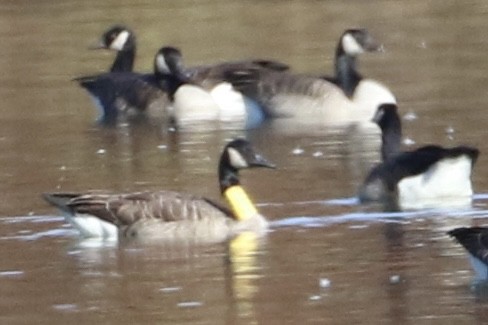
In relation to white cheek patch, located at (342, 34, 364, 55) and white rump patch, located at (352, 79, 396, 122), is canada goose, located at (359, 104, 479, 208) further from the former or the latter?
white cheek patch, located at (342, 34, 364, 55)

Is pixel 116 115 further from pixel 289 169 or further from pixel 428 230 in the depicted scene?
pixel 428 230

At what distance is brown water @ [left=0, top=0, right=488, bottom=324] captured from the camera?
1298 cm

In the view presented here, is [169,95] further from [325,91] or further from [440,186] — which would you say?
[440,186]

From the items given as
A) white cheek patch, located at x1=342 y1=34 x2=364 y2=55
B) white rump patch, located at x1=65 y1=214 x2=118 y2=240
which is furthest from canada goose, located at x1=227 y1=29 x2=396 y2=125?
white rump patch, located at x1=65 y1=214 x2=118 y2=240

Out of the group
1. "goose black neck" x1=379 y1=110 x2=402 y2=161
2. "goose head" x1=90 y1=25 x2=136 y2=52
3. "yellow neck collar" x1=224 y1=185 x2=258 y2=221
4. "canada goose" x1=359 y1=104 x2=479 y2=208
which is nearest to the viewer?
"yellow neck collar" x1=224 y1=185 x2=258 y2=221

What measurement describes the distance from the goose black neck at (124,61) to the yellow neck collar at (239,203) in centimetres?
1156

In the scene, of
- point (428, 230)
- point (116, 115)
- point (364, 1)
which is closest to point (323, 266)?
point (428, 230)

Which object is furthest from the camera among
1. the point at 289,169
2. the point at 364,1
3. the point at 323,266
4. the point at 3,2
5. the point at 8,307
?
the point at 3,2

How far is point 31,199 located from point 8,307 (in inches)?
176

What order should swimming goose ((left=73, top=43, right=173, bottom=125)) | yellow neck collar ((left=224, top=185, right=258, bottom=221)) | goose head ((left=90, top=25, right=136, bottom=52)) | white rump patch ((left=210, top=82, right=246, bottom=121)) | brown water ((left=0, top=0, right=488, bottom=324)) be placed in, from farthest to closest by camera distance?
goose head ((left=90, top=25, right=136, bottom=52)), swimming goose ((left=73, top=43, right=173, bottom=125)), white rump patch ((left=210, top=82, right=246, bottom=121)), yellow neck collar ((left=224, top=185, right=258, bottom=221)), brown water ((left=0, top=0, right=488, bottom=324))

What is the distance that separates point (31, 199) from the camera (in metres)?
17.6

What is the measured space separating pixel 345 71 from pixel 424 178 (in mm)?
7909

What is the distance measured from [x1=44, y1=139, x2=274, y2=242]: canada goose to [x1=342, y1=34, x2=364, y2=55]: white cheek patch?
9559 millimetres

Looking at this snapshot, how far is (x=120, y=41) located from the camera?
27500 mm
